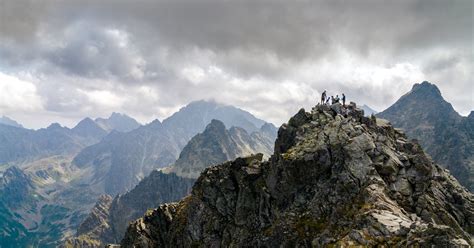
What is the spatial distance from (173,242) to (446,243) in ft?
229

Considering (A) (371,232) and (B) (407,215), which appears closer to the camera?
(A) (371,232)

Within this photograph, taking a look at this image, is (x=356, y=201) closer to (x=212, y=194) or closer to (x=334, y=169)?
(x=334, y=169)

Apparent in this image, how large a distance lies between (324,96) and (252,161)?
23.3 metres

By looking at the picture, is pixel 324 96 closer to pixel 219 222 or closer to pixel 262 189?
pixel 262 189

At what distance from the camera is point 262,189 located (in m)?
77.8

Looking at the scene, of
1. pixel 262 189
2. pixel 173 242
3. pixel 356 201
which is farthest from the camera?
pixel 173 242

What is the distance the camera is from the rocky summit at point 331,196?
1955 inches

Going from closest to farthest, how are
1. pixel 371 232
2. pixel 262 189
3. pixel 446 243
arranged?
1. pixel 446 243
2. pixel 371 232
3. pixel 262 189

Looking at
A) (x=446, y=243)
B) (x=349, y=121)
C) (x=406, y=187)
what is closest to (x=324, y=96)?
(x=349, y=121)

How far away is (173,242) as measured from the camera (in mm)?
94375

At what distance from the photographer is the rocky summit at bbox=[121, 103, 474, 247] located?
1955 inches

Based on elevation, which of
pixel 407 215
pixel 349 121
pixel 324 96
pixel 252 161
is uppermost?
pixel 324 96

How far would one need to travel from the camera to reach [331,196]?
195ft

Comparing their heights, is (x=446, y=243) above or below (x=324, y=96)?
below
